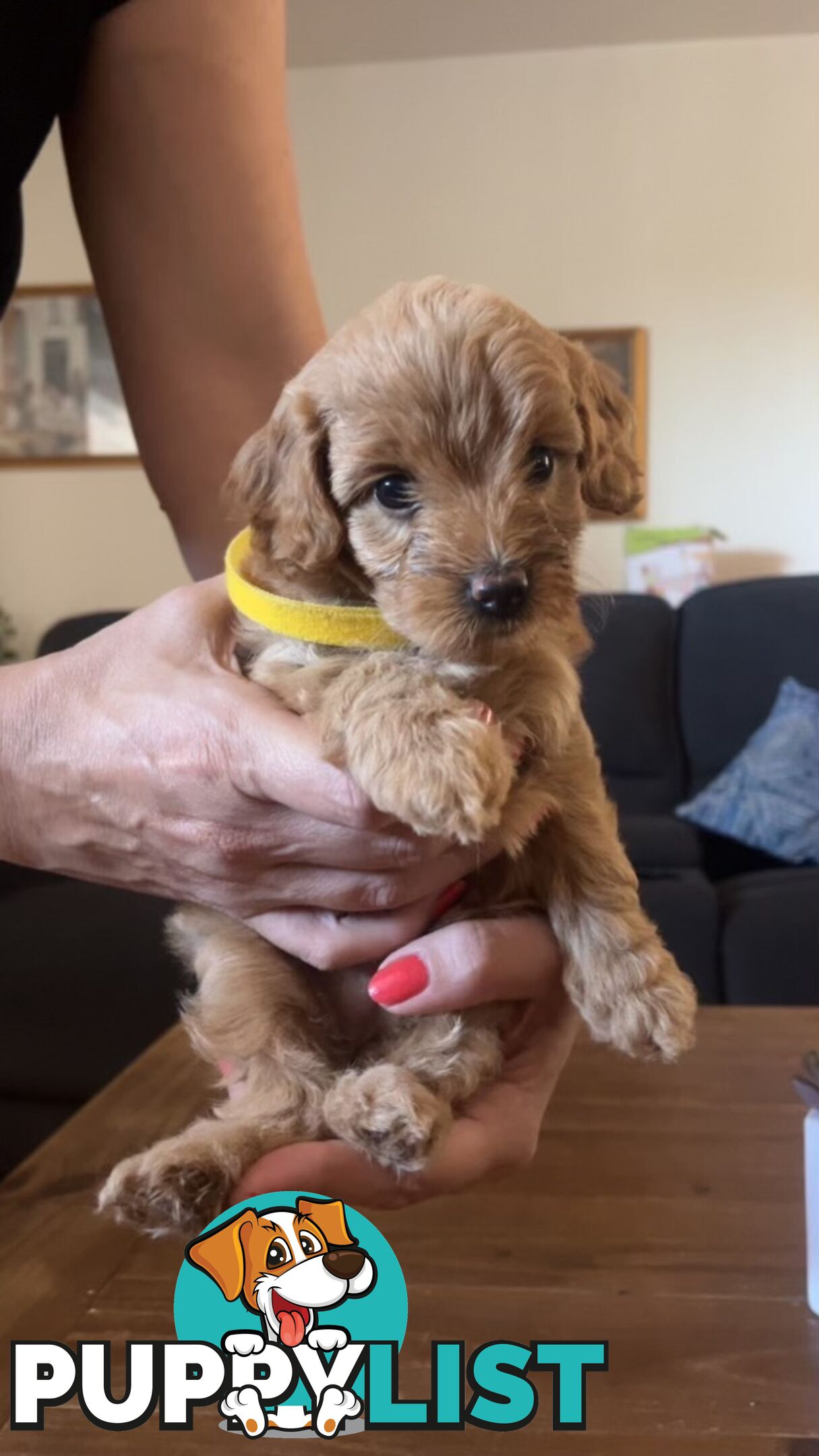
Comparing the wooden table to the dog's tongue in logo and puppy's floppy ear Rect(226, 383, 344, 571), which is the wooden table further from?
puppy's floppy ear Rect(226, 383, 344, 571)

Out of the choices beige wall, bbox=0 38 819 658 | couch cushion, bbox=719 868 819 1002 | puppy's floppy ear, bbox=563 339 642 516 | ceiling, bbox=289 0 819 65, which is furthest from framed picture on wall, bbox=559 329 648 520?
puppy's floppy ear, bbox=563 339 642 516

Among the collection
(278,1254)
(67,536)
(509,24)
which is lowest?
(278,1254)

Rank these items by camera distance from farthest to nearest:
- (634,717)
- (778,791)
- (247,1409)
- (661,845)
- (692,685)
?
1. (692,685)
2. (634,717)
3. (778,791)
4. (661,845)
5. (247,1409)

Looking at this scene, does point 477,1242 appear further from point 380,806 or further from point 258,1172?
point 380,806

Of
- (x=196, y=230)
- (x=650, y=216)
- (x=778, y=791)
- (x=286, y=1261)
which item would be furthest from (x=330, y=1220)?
(x=650, y=216)

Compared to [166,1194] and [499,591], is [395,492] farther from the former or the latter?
[166,1194]
